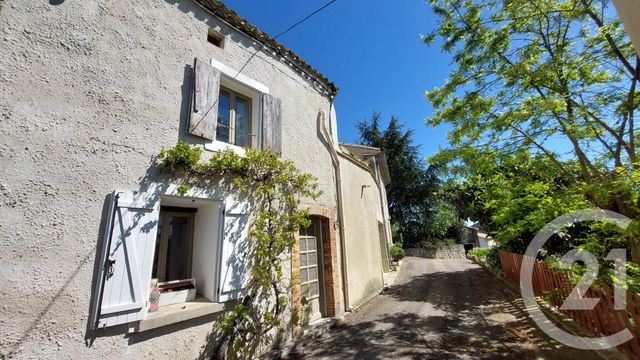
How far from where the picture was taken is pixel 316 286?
272 inches

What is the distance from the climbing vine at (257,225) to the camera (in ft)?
14.3

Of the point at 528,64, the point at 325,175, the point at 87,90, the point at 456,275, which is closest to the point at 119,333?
the point at 87,90

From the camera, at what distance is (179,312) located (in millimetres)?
3945

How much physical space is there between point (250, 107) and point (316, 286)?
459 centimetres

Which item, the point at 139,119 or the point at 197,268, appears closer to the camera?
the point at 139,119

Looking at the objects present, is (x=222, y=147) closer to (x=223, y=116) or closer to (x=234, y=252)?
(x=223, y=116)

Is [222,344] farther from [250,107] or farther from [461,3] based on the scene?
[461,3]

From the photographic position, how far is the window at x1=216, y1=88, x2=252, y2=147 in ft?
17.9

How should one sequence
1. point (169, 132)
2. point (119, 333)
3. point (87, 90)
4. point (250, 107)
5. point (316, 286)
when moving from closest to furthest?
1. point (119, 333)
2. point (87, 90)
3. point (169, 132)
4. point (250, 107)
5. point (316, 286)

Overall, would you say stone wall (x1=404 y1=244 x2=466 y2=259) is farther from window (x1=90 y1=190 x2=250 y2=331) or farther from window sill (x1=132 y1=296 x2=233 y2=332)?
window sill (x1=132 y1=296 x2=233 y2=332)

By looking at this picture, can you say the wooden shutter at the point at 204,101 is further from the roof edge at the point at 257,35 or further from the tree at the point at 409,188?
the tree at the point at 409,188

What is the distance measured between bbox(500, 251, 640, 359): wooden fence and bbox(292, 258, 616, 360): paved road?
1.88 feet

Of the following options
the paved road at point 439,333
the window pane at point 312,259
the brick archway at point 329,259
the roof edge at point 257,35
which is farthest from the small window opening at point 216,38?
the paved road at point 439,333

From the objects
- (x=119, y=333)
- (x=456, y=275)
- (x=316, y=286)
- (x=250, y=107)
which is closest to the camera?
(x=119, y=333)
